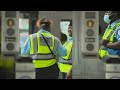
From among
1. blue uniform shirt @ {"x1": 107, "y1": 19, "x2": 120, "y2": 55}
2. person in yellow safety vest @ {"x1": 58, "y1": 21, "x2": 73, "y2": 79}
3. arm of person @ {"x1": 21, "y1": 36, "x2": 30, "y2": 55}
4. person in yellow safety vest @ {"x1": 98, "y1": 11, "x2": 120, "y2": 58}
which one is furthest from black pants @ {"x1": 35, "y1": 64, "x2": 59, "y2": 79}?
blue uniform shirt @ {"x1": 107, "y1": 19, "x2": 120, "y2": 55}

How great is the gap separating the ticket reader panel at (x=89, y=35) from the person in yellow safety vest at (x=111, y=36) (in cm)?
14

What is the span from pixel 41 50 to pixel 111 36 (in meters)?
1.05

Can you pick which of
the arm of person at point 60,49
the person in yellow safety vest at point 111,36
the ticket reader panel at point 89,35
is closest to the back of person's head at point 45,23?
the arm of person at point 60,49

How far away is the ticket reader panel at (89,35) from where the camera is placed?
5773mm

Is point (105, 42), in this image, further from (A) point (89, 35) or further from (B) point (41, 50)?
(B) point (41, 50)

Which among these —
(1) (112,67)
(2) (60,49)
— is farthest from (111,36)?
(2) (60,49)

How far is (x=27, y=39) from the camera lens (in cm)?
555

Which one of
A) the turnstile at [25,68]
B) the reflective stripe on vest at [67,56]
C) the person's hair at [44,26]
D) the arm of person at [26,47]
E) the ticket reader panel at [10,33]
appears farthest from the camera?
the reflective stripe on vest at [67,56]

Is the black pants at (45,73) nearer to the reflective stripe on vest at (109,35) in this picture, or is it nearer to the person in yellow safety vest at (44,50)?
the person in yellow safety vest at (44,50)

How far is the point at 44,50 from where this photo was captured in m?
5.61
